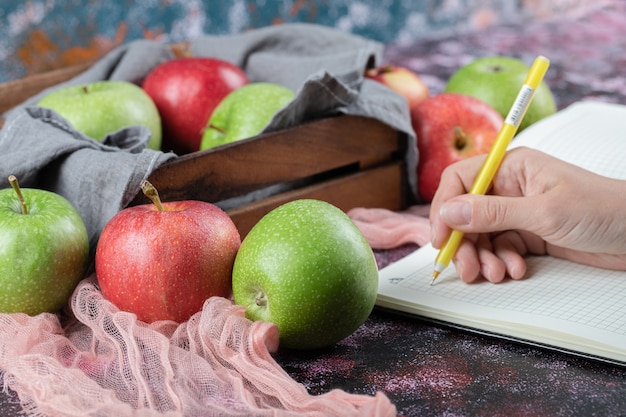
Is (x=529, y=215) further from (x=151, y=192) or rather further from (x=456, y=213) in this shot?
(x=151, y=192)

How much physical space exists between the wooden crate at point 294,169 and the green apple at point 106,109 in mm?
182

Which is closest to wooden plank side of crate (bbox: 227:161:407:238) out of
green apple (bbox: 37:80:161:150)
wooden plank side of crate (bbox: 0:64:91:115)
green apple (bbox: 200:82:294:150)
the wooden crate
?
the wooden crate

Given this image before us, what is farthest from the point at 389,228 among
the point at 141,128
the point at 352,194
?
the point at 141,128

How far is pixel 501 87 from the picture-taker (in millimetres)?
1381

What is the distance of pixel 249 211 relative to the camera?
1.05m

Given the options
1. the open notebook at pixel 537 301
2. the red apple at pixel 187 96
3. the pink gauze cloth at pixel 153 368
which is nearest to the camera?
the pink gauze cloth at pixel 153 368

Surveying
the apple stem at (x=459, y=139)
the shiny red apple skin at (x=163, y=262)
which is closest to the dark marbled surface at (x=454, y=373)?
the shiny red apple skin at (x=163, y=262)

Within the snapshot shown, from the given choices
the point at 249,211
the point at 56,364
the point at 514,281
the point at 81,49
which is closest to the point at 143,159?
the point at 249,211

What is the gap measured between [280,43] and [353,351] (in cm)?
82

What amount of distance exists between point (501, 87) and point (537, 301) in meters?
0.61

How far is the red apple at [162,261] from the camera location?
81cm

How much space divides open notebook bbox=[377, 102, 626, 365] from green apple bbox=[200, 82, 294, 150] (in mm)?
283

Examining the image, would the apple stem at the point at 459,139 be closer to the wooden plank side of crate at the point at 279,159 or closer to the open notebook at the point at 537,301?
the wooden plank side of crate at the point at 279,159

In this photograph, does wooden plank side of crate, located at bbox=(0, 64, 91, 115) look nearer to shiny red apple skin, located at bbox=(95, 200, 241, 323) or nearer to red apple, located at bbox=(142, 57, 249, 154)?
red apple, located at bbox=(142, 57, 249, 154)
